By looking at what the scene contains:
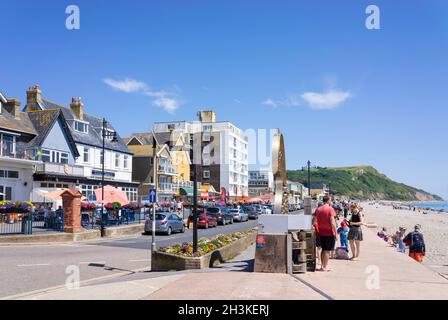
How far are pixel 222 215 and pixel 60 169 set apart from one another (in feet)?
49.0

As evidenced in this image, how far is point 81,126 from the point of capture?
1766 inches

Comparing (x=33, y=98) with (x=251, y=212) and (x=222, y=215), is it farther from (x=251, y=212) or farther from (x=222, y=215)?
(x=251, y=212)

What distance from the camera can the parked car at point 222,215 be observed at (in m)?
39.6

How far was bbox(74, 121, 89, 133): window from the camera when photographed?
144ft

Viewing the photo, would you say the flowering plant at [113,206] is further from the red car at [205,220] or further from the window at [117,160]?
the window at [117,160]

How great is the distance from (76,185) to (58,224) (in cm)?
1644

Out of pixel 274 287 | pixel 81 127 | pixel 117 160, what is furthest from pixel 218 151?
pixel 274 287

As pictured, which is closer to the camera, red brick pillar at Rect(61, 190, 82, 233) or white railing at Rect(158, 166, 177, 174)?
red brick pillar at Rect(61, 190, 82, 233)

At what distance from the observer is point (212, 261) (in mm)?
13172

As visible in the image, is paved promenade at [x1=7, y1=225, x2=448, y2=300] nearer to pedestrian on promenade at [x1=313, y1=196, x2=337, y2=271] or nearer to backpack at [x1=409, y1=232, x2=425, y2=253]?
pedestrian on promenade at [x1=313, y1=196, x2=337, y2=271]

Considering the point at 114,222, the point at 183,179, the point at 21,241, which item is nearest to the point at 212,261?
the point at 21,241

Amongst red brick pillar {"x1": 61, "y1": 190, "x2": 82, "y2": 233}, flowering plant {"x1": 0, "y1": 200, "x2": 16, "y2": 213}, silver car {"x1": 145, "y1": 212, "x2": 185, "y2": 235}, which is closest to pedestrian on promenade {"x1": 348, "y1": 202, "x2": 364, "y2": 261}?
silver car {"x1": 145, "y1": 212, "x2": 185, "y2": 235}

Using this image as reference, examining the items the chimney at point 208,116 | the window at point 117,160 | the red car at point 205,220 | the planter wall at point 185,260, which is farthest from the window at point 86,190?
the chimney at point 208,116

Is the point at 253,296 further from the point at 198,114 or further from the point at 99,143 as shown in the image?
the point at 198,114
